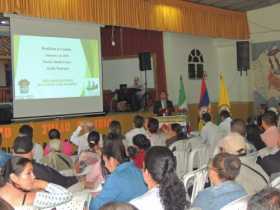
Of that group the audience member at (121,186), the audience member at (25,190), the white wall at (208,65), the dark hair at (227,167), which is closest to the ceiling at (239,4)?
the white wall at (208,65)

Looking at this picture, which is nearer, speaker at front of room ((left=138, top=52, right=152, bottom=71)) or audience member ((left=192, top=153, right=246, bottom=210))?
audience member ((left=192, top=153, right=246, bottom=210))

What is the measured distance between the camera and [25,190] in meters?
2.60

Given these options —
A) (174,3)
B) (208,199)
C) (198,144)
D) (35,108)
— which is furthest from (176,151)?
(174,3)

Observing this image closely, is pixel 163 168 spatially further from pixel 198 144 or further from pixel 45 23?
pixel 45 23

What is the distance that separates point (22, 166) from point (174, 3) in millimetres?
9070

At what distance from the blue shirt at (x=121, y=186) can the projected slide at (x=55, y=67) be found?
5.65m

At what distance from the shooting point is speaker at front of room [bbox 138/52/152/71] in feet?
40.7

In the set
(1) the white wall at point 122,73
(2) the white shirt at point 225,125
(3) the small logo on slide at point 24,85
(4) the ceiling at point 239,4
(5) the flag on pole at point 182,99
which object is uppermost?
(4) the ceiling at point 239,4

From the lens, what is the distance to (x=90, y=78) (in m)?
9.47

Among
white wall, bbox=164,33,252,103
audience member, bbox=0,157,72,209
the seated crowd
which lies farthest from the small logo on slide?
audience member, bbox=0,157,72,209

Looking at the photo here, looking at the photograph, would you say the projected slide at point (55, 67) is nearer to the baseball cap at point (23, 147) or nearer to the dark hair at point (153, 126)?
the dark hair at point (153, 126)

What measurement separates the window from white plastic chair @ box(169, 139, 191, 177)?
7.67 meters

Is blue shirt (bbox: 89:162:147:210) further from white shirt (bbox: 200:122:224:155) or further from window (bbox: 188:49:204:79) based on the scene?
window (bbox: 188:49:204:79)

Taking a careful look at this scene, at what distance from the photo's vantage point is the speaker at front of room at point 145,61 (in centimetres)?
1240
